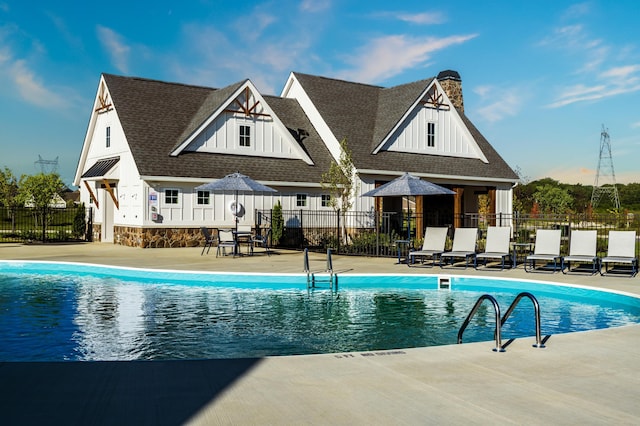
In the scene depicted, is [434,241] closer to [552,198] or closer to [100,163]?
[100,163]

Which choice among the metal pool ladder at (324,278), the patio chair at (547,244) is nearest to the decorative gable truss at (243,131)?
the metal pool ladder at (324,278)

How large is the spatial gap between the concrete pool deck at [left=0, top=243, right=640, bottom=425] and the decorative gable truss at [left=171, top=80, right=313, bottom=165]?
20401 millimetres

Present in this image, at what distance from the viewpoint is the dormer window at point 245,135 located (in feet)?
90.0

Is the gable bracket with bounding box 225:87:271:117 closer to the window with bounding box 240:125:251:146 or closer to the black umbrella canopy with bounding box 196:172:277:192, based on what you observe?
the window with bounding box 240:125:251:146

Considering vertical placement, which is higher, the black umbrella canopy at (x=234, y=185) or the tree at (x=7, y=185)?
the tree at (x=7, y=185)

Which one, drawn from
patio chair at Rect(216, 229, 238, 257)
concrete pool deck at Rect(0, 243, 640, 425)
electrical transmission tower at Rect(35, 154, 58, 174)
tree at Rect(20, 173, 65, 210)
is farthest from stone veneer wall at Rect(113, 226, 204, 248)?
electrical transmission tower at Rect(35, 154, 58, 174)

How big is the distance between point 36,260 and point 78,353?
11.2 meters

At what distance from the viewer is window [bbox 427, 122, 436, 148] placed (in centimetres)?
3138

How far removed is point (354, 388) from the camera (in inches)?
207

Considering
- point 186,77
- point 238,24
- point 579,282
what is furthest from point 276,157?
point 579,282

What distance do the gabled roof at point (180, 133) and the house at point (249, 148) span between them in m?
0.06

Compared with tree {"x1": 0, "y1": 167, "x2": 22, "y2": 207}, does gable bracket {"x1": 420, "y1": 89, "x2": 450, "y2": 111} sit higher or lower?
higher

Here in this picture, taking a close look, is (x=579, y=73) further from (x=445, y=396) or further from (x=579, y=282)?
(x=445, y=396)

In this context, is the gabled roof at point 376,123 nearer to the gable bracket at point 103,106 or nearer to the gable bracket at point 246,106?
the gable bracket at point 246,106
